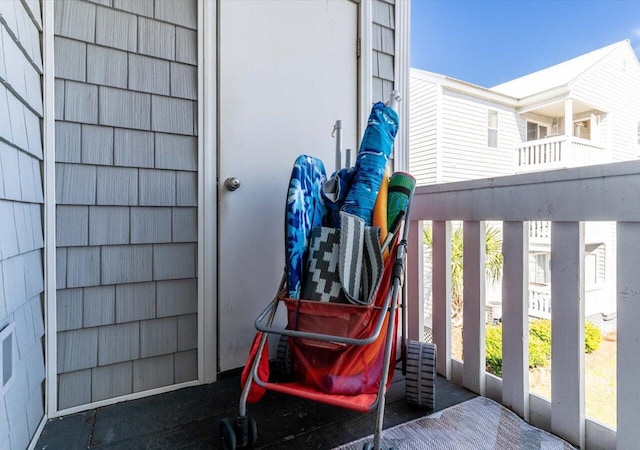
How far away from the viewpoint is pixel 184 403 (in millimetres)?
1432

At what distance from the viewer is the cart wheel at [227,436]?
3.45 feet

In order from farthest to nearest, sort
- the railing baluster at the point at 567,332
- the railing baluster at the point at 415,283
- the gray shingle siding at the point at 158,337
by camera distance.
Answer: the railing baluster at the point at 415,283 → the gray shingle siding at the point at 158,337 → the railing baluster at the point at 567,332

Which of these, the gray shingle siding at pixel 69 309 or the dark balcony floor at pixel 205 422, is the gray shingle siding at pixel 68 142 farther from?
the dark balcony floor at pixel 205 422

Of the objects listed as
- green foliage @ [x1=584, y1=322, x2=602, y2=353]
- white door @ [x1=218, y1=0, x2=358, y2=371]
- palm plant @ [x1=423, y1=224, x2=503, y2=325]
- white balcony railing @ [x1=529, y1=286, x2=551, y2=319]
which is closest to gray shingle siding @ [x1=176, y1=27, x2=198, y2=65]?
white door @ [x1=218, y1=0, x2=358, y2=371]

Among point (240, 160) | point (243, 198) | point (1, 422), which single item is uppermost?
point (240, 160)

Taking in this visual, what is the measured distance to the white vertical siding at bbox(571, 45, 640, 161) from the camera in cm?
765

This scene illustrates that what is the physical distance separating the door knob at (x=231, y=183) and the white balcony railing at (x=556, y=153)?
24.7 feet

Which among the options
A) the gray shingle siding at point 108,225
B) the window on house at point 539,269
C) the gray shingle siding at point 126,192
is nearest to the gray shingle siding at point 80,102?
the gray shingle siding at point 126,192

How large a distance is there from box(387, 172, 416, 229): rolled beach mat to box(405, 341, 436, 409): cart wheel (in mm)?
600

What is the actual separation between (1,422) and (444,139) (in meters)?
7.19

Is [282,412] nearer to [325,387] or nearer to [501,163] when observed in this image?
[325,387]

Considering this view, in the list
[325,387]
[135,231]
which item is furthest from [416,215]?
[135,231]

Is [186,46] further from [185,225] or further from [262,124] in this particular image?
[185,225]

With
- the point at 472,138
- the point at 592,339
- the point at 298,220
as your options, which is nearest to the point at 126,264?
the point at 298,220
